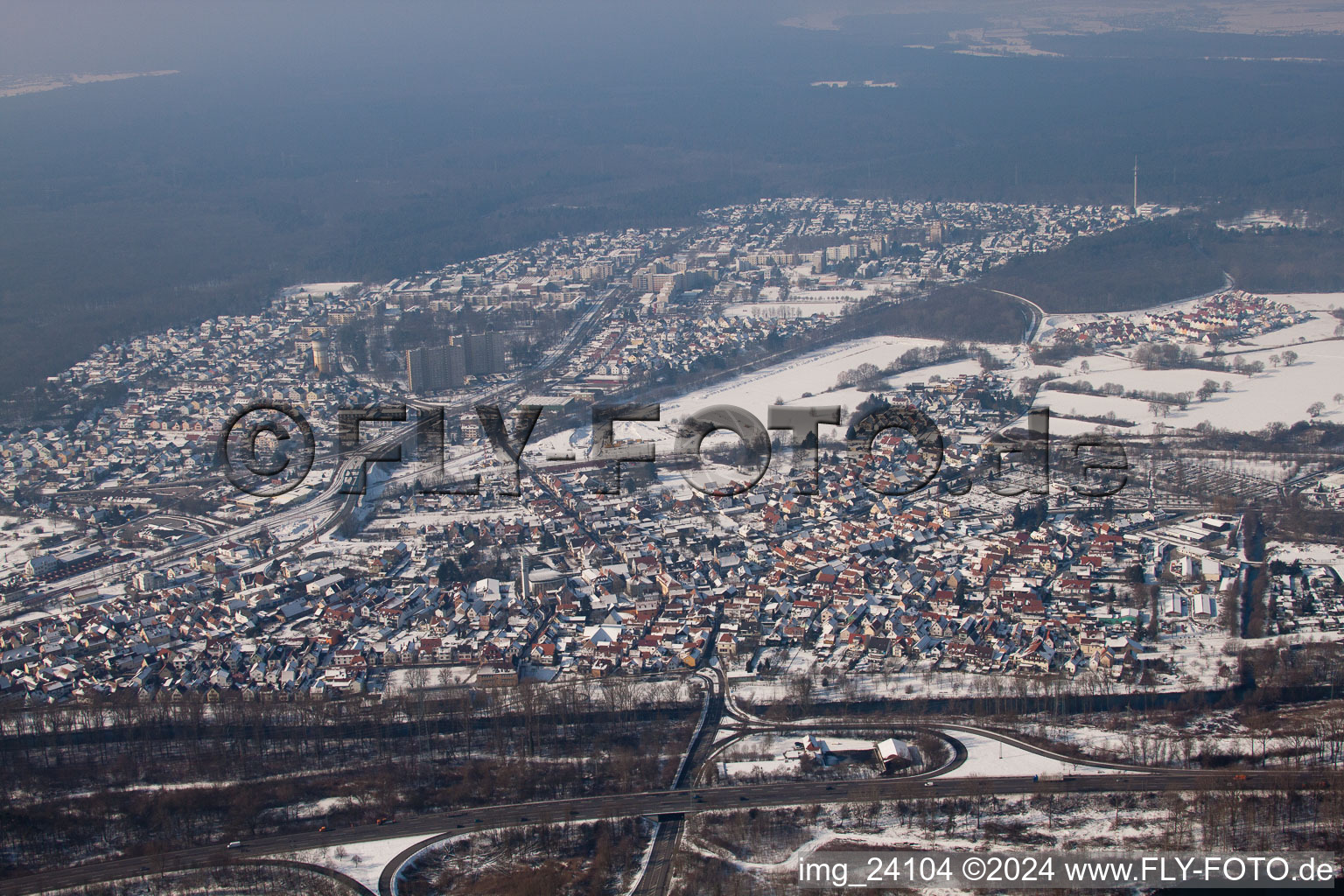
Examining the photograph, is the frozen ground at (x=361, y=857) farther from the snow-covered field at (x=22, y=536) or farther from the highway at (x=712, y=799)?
the snow-covered field at (x=22, y=536)

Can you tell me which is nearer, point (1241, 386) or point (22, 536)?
point (22, 536)

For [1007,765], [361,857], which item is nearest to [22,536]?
[361,857]

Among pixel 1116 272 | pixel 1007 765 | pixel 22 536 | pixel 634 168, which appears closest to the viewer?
pixel 1007 765

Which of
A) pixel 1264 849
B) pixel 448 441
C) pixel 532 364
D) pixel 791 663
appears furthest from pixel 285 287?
pixel 1264 849

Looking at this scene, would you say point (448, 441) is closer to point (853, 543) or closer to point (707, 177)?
point (853, 543)

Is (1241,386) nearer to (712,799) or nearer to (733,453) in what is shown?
(733,453)

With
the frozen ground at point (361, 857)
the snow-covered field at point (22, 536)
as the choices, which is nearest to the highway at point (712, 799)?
the frozen ground at point (361, 857)

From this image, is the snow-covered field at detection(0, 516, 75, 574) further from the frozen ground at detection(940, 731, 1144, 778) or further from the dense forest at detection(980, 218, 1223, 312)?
the dense forest at detection(980, 218, 1223, 312)

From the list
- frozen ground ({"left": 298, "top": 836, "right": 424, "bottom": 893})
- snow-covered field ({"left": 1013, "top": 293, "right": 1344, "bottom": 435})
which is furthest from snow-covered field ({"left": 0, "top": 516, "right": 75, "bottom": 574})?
snow-covered field ({"left": 1013, "top": 293, "right": 1344, "bottom": 435})
